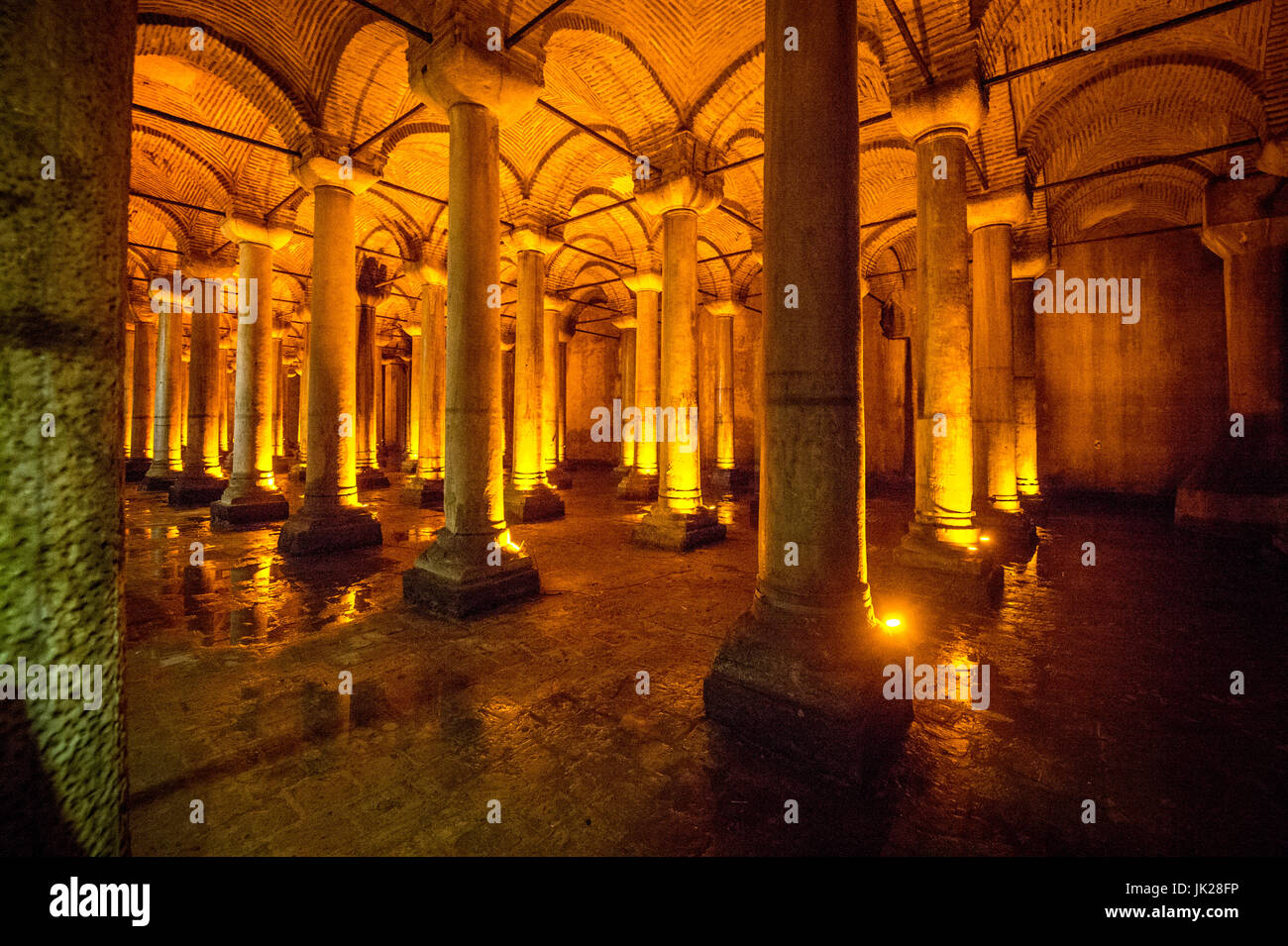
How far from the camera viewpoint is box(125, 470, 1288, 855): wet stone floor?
95.2 inches

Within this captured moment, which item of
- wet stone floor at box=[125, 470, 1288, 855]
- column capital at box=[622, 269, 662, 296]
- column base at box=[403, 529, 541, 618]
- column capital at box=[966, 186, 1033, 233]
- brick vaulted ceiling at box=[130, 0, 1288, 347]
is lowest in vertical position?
wet stone floor at box=[125, 470, 1288, 855]

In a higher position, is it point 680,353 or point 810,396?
point 680,353

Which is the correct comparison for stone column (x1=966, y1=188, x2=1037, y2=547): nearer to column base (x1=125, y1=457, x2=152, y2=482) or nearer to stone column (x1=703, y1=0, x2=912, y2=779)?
stone column (x1=703, y1=0, x2=912, y2=779)

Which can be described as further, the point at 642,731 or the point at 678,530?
the point at 678,530

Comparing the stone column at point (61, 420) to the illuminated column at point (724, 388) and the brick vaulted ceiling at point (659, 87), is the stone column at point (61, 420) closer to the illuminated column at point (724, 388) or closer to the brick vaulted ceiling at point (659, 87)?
the brick vaulted ceiling at point (659, 87)

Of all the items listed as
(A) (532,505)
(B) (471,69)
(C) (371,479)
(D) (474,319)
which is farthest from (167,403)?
(B) (471,69)

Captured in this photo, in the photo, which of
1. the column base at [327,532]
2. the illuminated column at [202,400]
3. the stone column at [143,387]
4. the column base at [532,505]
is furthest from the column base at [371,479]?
the column base at [327,532]

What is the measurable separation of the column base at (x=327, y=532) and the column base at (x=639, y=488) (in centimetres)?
720

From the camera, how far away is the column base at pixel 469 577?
5387 mm

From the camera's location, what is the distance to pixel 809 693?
3.05 metres

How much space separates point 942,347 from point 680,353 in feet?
12.2

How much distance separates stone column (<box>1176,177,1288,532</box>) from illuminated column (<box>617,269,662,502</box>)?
35.6 feet

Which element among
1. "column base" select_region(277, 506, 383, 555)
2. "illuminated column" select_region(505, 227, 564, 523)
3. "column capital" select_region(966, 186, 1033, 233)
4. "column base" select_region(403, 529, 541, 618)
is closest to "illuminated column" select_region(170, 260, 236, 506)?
"column base" select_region(277, 506, 383, 555)

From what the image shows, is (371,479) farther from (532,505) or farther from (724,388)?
(724,388)
